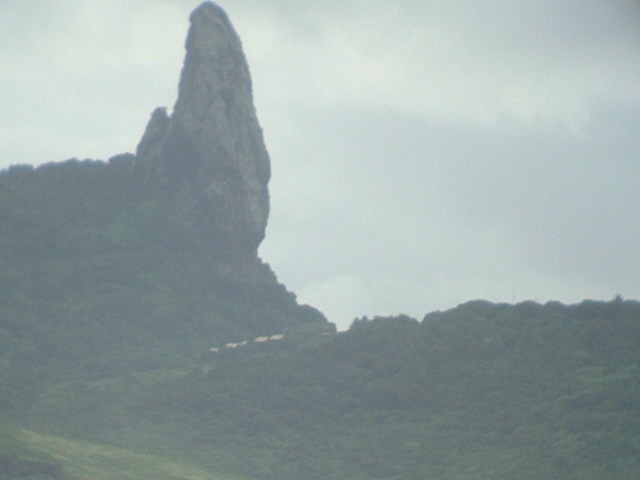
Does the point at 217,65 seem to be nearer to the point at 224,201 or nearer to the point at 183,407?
the point at 224,201

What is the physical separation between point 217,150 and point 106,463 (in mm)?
57885

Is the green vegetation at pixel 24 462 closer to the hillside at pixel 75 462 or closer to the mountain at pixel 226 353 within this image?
the hillside at pixel 75 462

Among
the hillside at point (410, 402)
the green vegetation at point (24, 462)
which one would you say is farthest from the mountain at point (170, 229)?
the green vegetation at point (24, 462)

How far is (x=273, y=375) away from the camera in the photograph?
9419 centimetres

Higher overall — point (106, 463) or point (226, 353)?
point (226, 353)

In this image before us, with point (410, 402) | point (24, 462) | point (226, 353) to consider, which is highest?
point (226, 353)

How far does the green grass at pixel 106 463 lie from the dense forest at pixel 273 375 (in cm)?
73

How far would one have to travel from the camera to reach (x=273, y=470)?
78500mm

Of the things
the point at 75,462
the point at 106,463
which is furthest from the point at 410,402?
the point at 75,462

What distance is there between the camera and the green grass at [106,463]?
2667 inches

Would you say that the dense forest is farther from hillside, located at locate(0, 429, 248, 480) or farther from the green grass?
the green grass

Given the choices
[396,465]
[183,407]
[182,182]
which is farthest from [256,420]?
[182,182]

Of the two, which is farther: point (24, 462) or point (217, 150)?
point (217, 150)

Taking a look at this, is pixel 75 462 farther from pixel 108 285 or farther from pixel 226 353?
pixel 108 285
